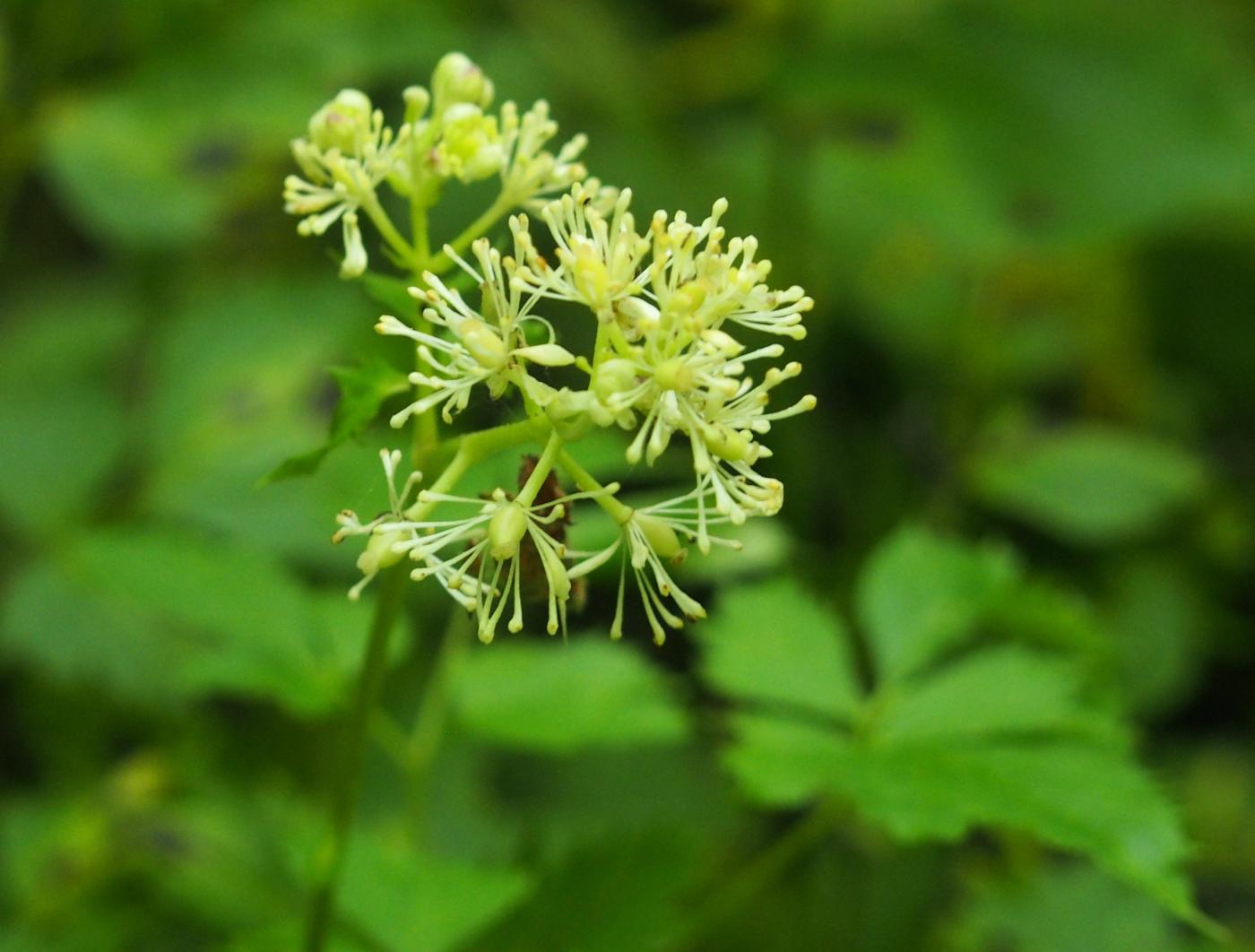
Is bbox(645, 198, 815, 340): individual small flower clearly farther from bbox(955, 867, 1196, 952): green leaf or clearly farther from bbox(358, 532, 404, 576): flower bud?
bbox(955, 867, 1196, 952): green leaf

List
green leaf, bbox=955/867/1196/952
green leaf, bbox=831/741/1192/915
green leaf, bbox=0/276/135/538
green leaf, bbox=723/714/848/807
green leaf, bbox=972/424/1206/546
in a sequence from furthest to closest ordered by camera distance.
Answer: green leaf, bbox=972/424/1206/546 → green leaf, bbox=0/276/135/538 → green leaf, bbox=955/867/1196/952 → green leaf, bbox=723/714/848/807 → green leaf, bbox=831/741/1192/915

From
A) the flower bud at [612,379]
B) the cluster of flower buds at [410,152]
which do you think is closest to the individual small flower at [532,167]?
the cluster of flower buds at [410,152]

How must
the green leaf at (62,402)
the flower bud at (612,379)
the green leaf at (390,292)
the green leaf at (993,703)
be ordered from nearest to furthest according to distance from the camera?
the flower bud at (612,379), the green leaf at (390,292), the green leaf at (993,703), the green leaf at (62,402)

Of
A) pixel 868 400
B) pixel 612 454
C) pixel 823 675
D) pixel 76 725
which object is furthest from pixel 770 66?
pixel 76 725

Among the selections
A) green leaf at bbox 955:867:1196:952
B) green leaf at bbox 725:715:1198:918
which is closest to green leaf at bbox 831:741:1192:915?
green leaf at bbox 725:715:1198:918

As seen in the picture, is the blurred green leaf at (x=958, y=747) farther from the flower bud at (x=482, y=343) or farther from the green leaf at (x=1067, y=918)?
the flower bud at (x=482, y=343)

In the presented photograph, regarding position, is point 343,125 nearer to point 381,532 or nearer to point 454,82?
point 454,82
